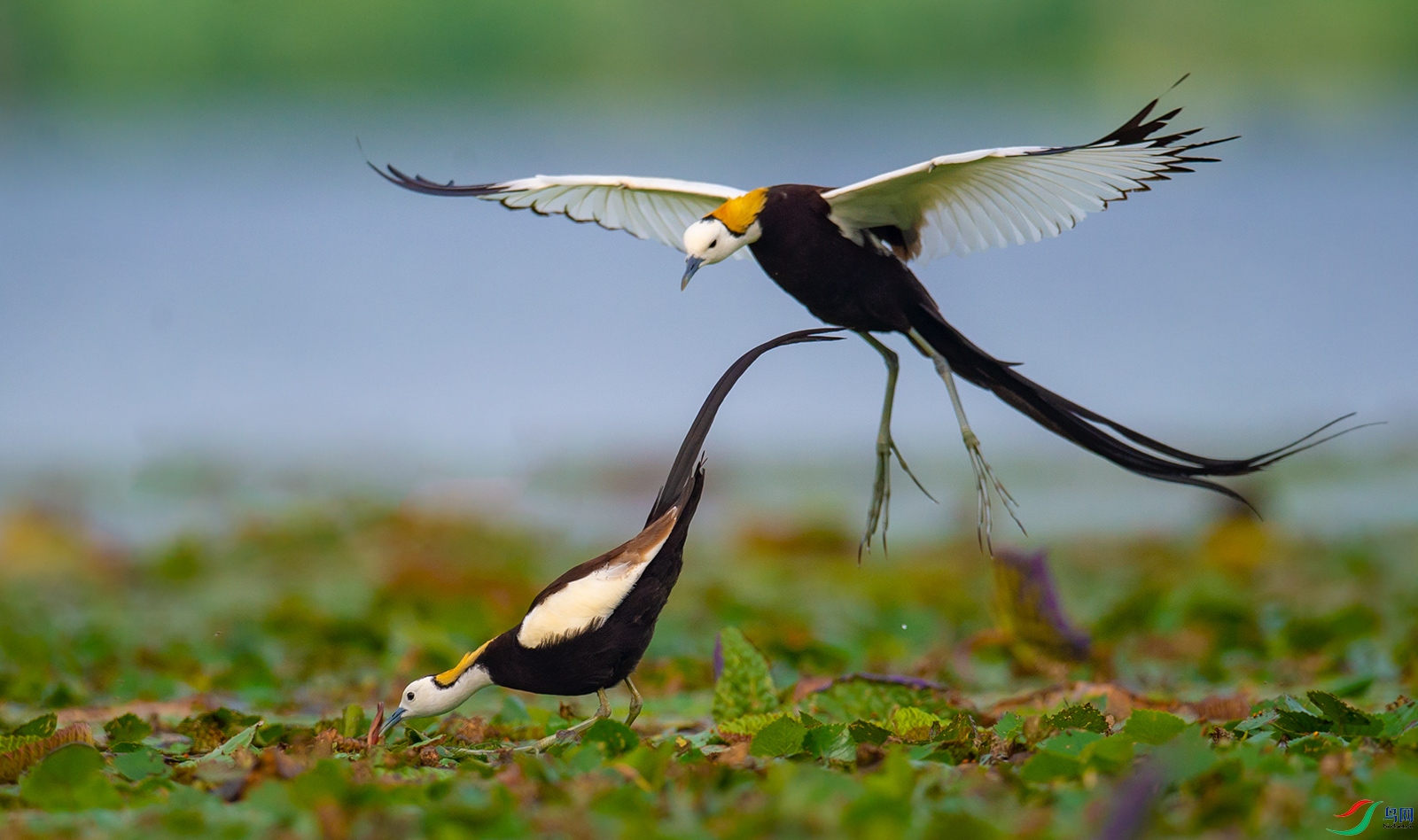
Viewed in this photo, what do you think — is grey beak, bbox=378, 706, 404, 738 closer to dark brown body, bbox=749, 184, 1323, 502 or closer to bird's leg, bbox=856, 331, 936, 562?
bird's leg, bbox=856, 331, 936, 562

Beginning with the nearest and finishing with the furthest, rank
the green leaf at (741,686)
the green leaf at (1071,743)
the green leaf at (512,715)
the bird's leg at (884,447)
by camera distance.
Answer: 1. the green leaf at (1071,743)
2. the bird's leg at (884,447)
3. the green leaf at (741,686)
4. the green leaf at (512,715)

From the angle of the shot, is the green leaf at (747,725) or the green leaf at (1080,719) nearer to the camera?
the green leaf at (1080,719)

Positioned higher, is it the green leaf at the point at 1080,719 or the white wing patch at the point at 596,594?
the white wing patch at the point at 596,594

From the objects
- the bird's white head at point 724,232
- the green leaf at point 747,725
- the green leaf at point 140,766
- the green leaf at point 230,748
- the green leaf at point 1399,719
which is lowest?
the green leaf at point 1399,719

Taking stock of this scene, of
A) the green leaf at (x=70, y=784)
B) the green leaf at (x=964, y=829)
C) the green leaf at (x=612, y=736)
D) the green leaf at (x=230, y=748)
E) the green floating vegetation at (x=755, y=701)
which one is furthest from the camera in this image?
the green leaf at (x=230, y=748)

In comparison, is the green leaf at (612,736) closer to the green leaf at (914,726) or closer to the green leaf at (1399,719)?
the green leaf at (914,726)

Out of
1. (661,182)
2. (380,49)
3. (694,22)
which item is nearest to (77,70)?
(380,49)

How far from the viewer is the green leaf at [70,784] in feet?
7.91

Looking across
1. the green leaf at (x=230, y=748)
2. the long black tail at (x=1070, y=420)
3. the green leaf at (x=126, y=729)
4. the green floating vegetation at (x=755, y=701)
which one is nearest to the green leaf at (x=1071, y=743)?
the green floating vegetation at (x=755, y=701)

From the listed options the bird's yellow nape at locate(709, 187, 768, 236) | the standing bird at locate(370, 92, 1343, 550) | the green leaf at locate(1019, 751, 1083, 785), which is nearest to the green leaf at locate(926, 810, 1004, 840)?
the green leaf at locate(1019, 751, 1083, 785)

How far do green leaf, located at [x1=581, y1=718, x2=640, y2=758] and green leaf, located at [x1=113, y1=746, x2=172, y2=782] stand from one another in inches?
34.9

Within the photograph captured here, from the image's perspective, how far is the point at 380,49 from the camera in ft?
44.0

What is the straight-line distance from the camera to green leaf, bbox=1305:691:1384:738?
280 centimetres

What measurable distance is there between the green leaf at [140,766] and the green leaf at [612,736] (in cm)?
89
